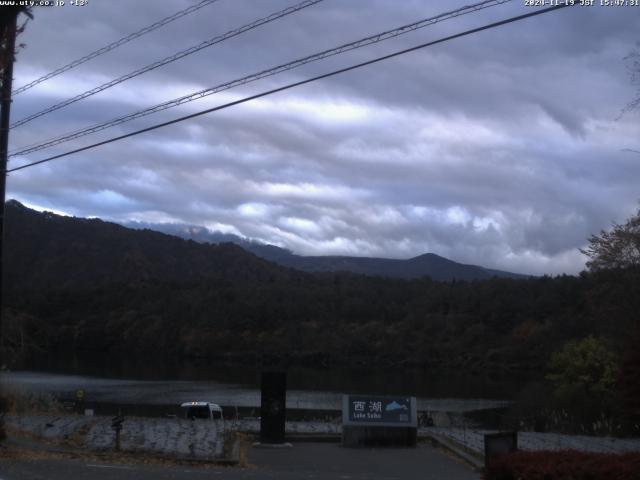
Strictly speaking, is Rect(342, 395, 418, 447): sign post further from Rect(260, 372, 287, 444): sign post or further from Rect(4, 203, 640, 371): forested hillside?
Rect(4, 203, 640, 371): forested hillside

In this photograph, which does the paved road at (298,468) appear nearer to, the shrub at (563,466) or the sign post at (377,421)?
the sign post at (377,421)

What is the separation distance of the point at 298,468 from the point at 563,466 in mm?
8568

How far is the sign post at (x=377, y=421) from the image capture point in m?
21.0

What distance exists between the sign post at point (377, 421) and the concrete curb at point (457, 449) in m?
0.81

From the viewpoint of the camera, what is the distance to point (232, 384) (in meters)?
63.4

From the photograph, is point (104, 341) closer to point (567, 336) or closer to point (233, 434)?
point (567, 336)

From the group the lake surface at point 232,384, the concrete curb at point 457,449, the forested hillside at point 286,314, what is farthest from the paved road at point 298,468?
the forested hillside at point 286,314

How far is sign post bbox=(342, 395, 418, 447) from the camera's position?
68.9 ft

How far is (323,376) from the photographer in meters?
72.7

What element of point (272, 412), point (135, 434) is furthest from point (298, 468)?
point (135, 434)

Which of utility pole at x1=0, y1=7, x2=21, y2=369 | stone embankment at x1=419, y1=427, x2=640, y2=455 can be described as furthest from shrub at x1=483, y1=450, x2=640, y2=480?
utility pole at x1=0, y1=7, x2=21, y2=369

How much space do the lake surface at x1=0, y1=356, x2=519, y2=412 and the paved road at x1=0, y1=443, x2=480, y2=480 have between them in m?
24.4

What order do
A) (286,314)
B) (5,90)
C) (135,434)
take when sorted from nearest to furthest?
(5,90) → (135,434) → (286,314)

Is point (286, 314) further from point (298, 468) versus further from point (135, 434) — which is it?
point (298, 468)
